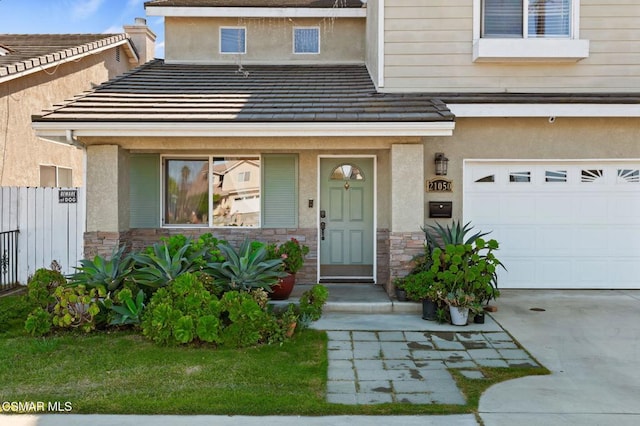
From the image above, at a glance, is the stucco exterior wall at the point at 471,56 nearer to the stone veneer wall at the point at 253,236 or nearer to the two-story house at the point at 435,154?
the two-story house at the point at 435,154

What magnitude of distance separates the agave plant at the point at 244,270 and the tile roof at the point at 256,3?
6.52 m

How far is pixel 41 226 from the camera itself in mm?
9961

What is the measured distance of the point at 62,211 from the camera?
397 inches

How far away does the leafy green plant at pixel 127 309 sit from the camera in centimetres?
662

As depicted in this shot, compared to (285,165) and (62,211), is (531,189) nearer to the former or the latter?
(285,165)

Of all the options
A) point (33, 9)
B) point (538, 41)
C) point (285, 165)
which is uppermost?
point (33, 9)

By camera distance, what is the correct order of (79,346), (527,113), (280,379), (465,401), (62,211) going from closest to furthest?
(465,401)
(280,379)
(79,346)
(527,113)
(62,211)

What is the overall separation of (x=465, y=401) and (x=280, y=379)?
5.62 ft

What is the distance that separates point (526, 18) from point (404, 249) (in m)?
4.65

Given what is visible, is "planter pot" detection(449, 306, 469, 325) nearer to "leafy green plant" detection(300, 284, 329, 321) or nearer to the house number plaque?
"leafy green plant" detection(300, 284, 329, 321)

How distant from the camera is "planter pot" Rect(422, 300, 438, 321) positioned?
24.6ft

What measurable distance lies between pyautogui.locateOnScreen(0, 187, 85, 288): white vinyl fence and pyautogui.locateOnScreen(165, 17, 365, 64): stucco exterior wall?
398 cm

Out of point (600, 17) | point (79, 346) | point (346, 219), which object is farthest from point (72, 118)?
point (600, 17)

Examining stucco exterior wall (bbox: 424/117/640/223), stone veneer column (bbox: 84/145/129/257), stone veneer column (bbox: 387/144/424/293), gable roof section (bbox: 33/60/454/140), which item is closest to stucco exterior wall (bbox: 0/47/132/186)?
gable roof section (bbox: 33/60/454/140)
